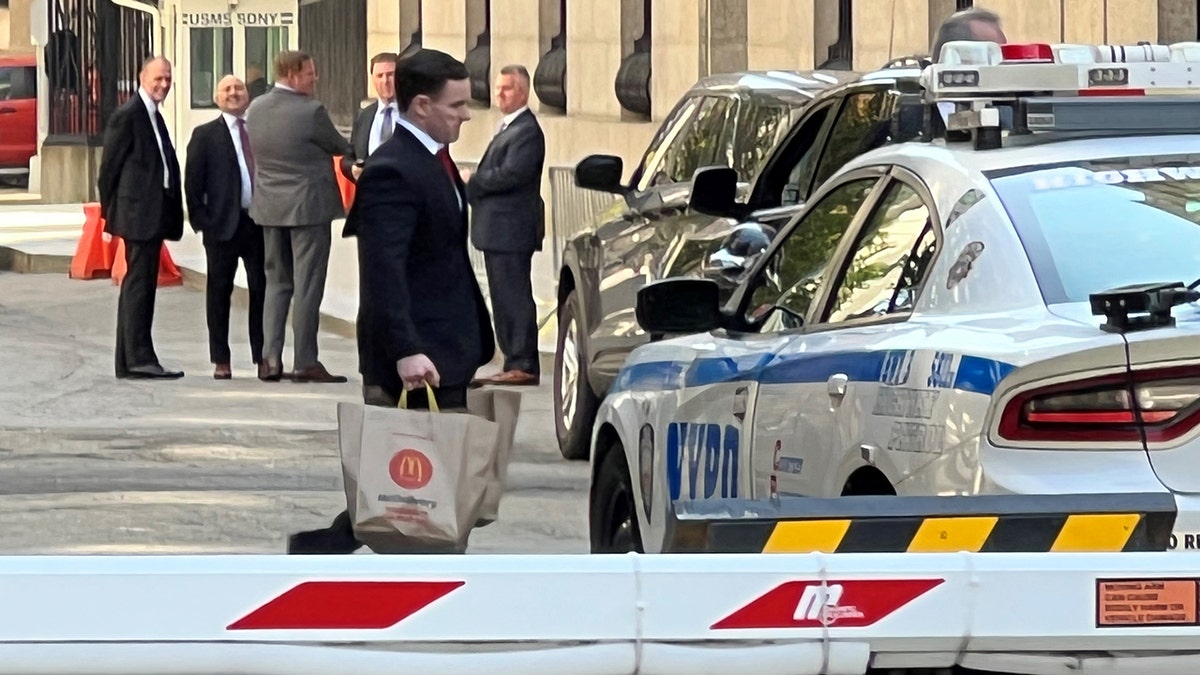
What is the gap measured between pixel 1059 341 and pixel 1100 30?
43.6 ft

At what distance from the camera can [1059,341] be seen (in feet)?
15.5

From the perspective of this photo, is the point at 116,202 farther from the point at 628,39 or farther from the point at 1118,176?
the point at 628,39

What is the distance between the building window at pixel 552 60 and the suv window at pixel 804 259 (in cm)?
2250

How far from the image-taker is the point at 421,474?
6688mm

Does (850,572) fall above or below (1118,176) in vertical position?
below

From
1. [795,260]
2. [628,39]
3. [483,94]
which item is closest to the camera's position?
[795,260]

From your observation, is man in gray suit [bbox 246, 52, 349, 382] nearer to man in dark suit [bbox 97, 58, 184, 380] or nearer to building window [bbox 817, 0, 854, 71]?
man in dark suit [bbox 97, 58, 184, 380]

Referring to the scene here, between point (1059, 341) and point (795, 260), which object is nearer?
point (1059, 341)

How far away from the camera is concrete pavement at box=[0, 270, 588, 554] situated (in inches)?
382

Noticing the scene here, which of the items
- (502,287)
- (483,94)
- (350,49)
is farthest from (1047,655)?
(350,49)

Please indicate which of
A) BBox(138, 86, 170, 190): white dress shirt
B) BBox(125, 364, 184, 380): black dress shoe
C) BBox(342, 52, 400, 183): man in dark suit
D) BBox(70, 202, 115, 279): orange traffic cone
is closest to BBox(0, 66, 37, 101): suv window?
BBox(70, 202, 115, 279): orange traffic cone

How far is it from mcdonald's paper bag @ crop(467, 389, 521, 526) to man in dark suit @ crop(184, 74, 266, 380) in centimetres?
795

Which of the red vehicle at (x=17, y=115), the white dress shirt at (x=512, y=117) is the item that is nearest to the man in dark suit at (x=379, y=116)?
the white dress shirt at (x=512, y=117)

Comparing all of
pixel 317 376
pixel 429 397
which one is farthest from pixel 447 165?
pixel 317 376
